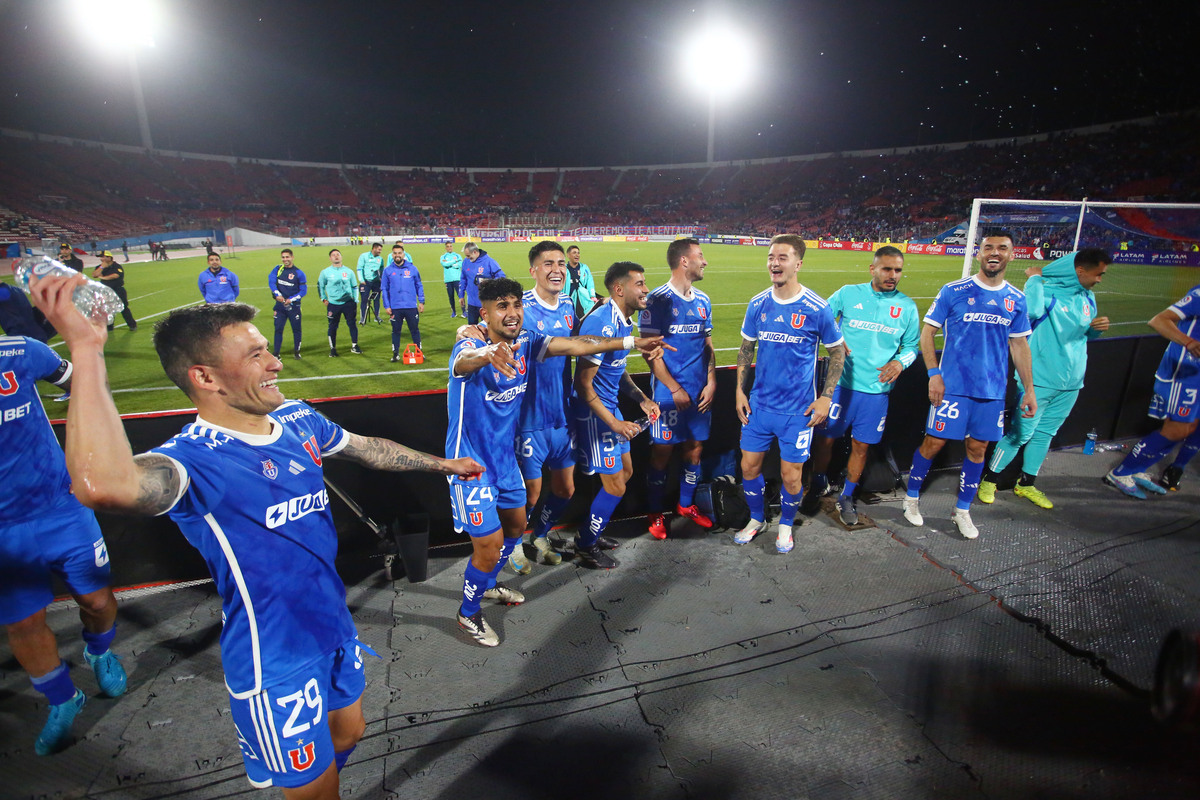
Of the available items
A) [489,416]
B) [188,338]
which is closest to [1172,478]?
[489,416]

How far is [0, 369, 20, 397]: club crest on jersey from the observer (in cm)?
273

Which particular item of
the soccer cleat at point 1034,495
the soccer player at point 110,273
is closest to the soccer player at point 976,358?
the soccer cleat at point 1034,495

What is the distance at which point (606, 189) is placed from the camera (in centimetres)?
6862

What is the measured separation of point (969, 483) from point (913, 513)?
1.74 ft

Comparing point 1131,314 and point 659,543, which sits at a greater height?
point 1131,314

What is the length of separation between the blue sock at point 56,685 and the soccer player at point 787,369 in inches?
172

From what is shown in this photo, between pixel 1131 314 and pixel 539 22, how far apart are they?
175 ft

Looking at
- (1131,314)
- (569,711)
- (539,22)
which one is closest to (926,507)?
(569,711)

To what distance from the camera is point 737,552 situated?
4.69 metres

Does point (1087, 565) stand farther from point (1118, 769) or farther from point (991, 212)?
point (991, 212)

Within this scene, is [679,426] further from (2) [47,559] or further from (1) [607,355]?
(2) [47,559]

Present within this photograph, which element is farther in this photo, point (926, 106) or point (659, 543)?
point (926, 106)

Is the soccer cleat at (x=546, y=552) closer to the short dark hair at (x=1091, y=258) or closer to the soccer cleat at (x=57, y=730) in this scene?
the soccer cleat at (x=57, y=730)

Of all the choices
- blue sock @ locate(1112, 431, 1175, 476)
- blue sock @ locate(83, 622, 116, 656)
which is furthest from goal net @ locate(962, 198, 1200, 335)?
blue sock @ locate(83, 622, 116, 656)
